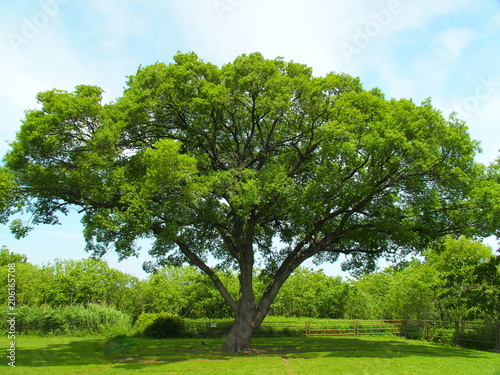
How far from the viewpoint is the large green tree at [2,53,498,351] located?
41.6 ft

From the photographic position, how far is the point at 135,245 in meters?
16.5

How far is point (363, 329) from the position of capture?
26266 mm

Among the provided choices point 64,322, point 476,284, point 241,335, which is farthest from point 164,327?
point 476,284

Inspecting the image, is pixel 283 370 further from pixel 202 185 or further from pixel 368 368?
pixel 202 185

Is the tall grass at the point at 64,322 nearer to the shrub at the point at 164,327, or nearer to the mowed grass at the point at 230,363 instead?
the shrub at the point at 164,327

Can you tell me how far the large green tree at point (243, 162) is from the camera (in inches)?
499

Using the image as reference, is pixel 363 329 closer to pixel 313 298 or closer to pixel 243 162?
pixel 313 298

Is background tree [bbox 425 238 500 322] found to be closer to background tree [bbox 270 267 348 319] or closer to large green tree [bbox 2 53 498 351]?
large green tree [bbox 2 53 498 351]

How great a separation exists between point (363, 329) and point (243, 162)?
680 inches

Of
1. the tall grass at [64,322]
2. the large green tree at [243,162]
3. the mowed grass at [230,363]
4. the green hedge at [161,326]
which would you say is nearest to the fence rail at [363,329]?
the green hedge at [161,326]

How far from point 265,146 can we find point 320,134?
2617 millimetres

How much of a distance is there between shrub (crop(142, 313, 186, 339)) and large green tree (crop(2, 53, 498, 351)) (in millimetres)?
9078

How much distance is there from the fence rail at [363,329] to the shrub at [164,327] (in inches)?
28.4

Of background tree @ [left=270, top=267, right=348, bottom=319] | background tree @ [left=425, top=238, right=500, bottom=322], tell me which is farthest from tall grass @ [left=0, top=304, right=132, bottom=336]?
background tree @ [left=425, top=238, right=500, bottom=322]
